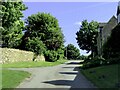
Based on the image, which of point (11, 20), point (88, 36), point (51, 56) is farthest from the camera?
point (88, 36)

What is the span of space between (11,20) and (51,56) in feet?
98.1

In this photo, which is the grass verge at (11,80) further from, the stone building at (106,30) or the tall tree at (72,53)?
the tall tree at (72,53)

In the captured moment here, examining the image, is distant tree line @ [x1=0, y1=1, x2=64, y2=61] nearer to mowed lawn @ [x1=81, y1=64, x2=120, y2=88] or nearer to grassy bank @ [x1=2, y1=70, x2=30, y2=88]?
mowed lawn @ [x1=81, y1=64, x2=120, y2=88]

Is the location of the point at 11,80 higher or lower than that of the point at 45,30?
lower

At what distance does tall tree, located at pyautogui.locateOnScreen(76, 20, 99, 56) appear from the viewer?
9681cm

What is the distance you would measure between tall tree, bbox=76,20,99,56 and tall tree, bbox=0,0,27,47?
43.2 metres

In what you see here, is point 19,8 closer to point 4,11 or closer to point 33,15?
point 4,11

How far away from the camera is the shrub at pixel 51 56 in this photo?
79419 mm

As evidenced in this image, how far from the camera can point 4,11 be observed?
4941 cm

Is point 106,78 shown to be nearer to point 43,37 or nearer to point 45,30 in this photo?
point 43,37

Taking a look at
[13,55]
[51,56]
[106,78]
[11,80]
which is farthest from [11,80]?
[51,56]

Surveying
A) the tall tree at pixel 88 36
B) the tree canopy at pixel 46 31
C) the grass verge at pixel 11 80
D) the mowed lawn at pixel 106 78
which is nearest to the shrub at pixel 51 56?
the tree canopy at pixel 46 31

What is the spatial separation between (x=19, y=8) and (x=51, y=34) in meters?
29.5

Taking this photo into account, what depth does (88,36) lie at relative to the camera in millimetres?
98312
